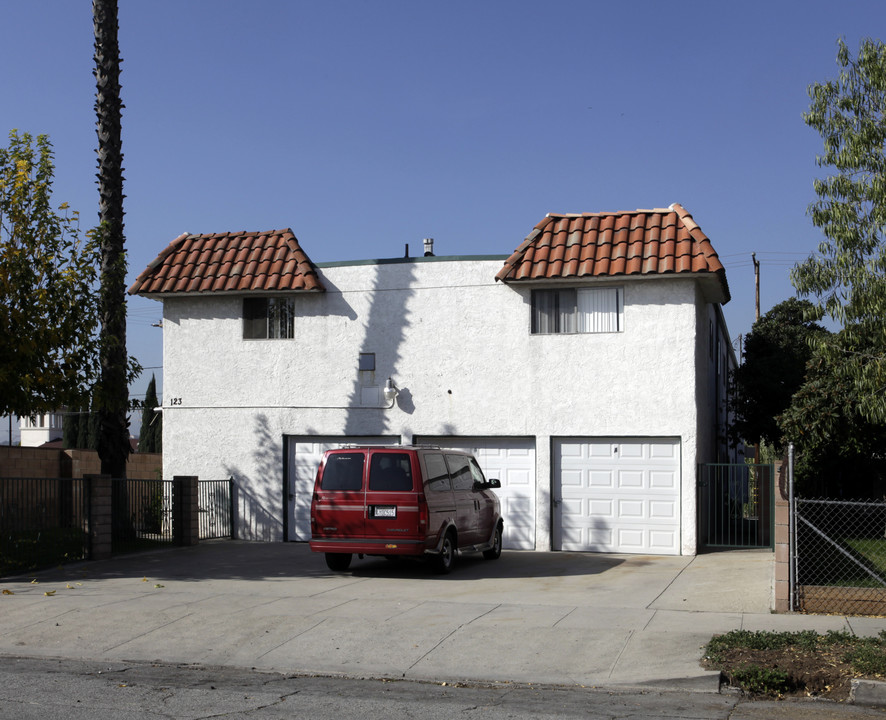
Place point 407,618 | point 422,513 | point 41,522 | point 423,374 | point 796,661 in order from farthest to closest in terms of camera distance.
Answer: point 423,374 → point 41,522 → point 422,513 → point 407,618 → point 796,661

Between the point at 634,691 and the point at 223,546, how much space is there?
1278 cm

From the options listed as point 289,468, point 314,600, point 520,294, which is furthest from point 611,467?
point 314,600

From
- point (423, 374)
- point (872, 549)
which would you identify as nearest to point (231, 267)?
point (423, 374)

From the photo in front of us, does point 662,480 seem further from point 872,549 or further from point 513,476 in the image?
point 872,549

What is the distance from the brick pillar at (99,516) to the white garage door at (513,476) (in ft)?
22.2

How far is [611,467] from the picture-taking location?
19078 millimetres

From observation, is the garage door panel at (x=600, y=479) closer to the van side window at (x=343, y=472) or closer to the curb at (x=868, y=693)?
the van side window at (x=343, y=472)

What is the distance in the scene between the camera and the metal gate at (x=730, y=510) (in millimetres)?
19031

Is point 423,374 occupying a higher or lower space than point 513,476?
higher

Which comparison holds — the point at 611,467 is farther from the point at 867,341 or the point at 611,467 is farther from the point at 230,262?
the point at 230,262

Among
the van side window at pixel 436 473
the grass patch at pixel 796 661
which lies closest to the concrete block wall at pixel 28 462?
the van side window at pixel 436 473

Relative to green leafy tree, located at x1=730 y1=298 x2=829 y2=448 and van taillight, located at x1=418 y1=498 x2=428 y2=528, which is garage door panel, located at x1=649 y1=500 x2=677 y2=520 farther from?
green leafy tree, located at x1=730 y1=298 x2=829 y2=448

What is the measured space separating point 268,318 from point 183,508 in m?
4.42

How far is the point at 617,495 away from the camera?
19000 millimetres
